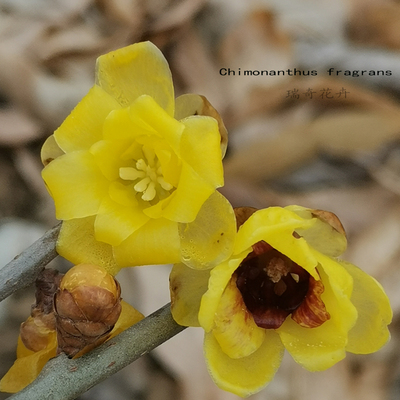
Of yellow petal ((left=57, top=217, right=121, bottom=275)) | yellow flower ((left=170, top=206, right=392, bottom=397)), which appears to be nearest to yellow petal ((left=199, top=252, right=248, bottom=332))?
yellow flower ((left=170, top=206, right=392, bottom=397))

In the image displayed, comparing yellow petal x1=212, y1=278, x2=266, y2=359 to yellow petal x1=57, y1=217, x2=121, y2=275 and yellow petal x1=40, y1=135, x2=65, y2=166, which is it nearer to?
yellow petal x1=57, y1=217, x2=121, y2=275

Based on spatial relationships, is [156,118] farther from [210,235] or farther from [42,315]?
[42,315]

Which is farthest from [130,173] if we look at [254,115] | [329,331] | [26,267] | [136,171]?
[254,115]

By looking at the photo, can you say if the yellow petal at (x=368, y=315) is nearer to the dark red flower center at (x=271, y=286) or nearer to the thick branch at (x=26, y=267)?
the dark red flower center at (x=271, y=286)

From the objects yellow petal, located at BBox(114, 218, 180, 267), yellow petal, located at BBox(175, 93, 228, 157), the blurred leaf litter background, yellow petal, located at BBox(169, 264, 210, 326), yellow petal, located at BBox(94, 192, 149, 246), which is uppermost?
yellow petal, located at BBox(175, 93, 228, 157)

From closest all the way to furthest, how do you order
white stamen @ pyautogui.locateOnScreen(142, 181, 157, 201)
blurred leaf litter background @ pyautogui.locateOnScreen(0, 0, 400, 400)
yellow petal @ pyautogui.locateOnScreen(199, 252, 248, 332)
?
yellow petal @ pyautogui.locateOnScreen(199, 252, 248, 332) → white stamen @ pyautogui.locateOnScreen(142, 181, 157, 201) → blurred leaf litter background @ pyautogui.locateOnScreen(0, 0, 400, 400)

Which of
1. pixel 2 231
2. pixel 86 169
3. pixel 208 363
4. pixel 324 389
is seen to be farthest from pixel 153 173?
pixel 324 389

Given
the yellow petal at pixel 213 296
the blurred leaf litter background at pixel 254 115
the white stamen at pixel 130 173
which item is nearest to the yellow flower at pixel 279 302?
the yellow petal at pixel 213 296
